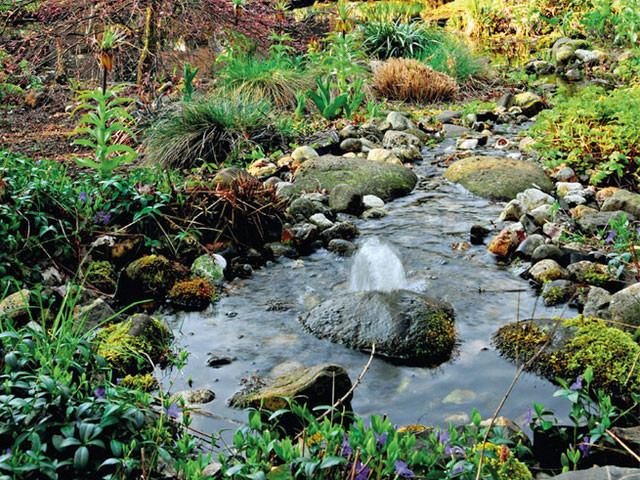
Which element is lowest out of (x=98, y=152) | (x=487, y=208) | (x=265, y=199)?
(x=487, y=208)

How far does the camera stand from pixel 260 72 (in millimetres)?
8531

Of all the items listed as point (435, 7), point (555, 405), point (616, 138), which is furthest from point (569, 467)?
point (435, 7)

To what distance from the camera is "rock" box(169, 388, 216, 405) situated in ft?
8.62

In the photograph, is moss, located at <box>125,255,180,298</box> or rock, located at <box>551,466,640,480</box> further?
moss, located at <box>125,255,180,298</box>

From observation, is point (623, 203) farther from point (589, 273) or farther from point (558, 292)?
point (558, 292)

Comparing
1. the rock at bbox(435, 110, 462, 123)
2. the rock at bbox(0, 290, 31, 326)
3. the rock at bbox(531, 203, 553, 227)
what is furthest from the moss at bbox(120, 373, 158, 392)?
the rock at bbox(435, 110, 462, 123)

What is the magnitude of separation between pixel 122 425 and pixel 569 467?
1.58 metres

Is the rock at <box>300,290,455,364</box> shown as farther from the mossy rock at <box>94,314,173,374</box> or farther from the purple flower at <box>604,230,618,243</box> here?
the purple flower at <box>604,230,618,243</box>

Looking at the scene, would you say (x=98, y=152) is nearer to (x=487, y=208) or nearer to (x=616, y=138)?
(x=487, y=208)

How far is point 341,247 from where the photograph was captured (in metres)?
4.55

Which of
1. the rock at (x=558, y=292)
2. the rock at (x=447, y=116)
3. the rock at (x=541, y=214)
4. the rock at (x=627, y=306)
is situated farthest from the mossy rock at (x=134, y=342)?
the rock at (x=447, y=116)

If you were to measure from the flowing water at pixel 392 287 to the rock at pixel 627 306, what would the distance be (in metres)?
0.38

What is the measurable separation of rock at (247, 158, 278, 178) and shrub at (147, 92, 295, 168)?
1.28 feet

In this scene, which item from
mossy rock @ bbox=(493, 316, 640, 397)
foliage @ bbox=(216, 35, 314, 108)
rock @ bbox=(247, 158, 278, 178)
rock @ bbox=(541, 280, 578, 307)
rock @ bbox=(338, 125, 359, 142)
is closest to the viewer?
mossy rock @ bbox=(493, 316, 640, 397)
